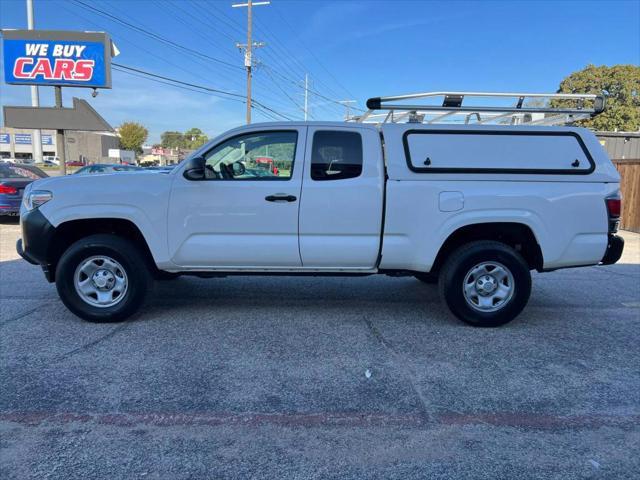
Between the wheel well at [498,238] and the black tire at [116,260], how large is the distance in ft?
9.98

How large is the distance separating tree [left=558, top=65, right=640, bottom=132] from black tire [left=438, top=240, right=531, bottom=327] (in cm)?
3740

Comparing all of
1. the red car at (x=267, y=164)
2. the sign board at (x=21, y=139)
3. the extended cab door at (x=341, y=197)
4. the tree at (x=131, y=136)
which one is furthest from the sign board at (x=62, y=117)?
the tree at (x=131, y=136)

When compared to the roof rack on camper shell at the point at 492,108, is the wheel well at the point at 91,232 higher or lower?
lower

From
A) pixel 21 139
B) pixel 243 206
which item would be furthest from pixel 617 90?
pixel 21 139

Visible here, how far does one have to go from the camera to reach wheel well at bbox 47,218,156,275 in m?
4.67

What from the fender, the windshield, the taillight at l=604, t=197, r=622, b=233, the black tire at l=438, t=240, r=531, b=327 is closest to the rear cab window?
the black tire at l=438, t=240, r=531, b=327

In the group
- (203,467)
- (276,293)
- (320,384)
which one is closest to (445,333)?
(320,384)

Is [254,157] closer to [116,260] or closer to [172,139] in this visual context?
[116,260]

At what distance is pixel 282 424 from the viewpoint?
9.60 feet

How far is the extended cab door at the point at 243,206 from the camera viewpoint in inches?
178

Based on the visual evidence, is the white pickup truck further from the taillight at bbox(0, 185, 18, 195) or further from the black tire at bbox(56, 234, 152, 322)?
the taillight at bbox(0, 185, 18, 195)

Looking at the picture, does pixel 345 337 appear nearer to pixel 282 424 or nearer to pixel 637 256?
pixel 282 424

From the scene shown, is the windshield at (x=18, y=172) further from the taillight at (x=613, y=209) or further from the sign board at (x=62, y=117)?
the taillight at (x=613, y=209)

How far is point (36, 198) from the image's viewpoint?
453 centimetres
